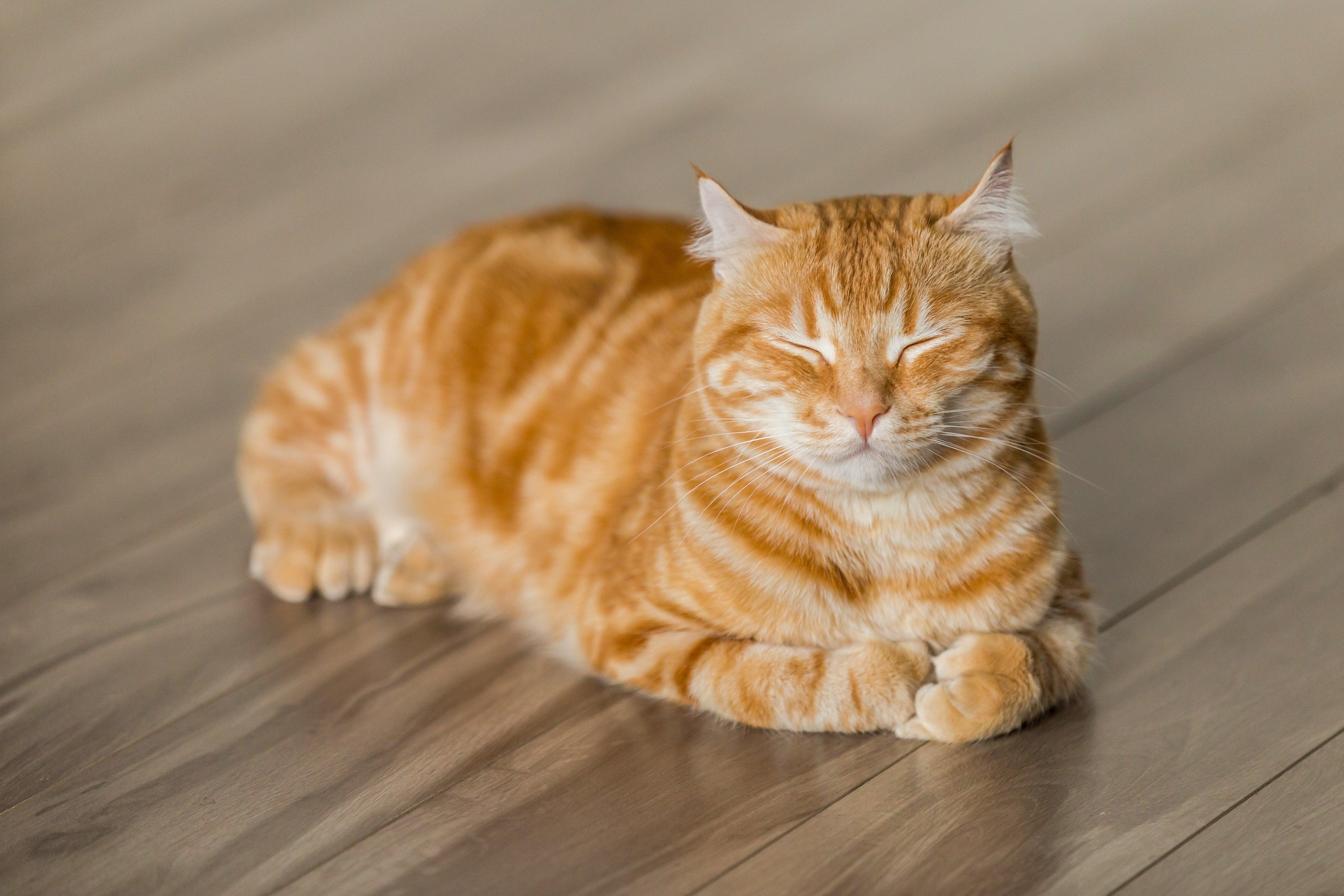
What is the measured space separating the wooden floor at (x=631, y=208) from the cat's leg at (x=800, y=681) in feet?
0.16

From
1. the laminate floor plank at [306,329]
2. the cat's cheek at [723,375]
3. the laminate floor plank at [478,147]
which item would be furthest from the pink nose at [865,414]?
the laminate floor plank at [478,147]

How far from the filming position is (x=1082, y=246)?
3.18 meters

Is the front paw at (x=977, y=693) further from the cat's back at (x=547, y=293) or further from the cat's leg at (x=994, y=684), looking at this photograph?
the cat's back at (x=547, y=293)

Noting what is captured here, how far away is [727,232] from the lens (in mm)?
1834

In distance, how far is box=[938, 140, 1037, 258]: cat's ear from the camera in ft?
5.74

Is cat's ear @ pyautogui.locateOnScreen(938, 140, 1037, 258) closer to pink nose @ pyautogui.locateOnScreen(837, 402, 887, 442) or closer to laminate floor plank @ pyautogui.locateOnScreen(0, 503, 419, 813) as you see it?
pink nose @ pyautogui.locateOnScreen(837, 402, 887, 442)

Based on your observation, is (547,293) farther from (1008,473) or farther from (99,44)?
(99,44)

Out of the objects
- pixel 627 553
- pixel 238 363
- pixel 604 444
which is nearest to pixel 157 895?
pixel 627 553

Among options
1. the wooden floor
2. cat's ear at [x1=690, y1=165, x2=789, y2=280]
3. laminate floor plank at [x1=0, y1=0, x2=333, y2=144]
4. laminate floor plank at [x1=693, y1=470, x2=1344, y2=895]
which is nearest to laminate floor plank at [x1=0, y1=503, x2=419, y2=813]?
the wooden floor

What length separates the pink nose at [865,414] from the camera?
1672 millimetres

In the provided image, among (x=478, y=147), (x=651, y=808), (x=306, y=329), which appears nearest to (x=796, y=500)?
(x=651, y=808)

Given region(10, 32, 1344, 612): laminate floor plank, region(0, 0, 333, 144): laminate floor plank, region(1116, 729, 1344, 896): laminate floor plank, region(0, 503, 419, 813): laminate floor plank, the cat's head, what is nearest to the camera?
region(1116, 729, 1344, 896): laminate floor plank

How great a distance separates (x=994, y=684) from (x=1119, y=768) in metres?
0.19

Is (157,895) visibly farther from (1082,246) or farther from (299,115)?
(299,115)
